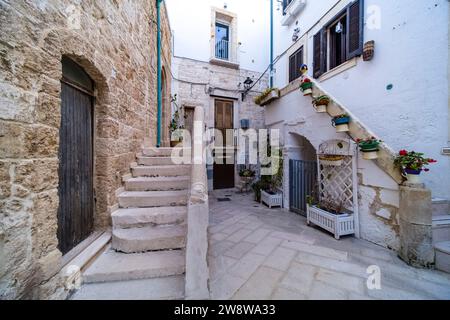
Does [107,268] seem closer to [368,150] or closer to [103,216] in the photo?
[103,216]

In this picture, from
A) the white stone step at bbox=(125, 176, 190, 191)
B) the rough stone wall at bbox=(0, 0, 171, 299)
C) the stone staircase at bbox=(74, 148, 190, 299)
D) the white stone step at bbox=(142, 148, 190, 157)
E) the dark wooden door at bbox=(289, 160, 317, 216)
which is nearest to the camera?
the rough stone wall at bbox=(0, 0, 171, 299)

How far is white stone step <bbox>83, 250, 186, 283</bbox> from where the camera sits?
1.85m

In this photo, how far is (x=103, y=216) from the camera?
249cm

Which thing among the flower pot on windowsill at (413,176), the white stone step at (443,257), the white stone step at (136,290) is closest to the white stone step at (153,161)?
the white stone step at (136,290)

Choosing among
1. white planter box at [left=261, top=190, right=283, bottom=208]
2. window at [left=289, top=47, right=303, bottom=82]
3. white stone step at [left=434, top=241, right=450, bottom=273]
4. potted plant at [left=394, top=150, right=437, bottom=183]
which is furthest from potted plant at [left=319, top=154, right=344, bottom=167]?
window at [left=289, top=47, right=303, bottom=82]

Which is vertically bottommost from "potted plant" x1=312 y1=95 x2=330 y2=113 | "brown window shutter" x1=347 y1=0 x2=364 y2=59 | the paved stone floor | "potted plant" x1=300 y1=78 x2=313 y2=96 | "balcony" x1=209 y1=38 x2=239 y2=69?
the paved stone floor

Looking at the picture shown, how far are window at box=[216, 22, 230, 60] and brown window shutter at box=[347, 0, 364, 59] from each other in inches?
195

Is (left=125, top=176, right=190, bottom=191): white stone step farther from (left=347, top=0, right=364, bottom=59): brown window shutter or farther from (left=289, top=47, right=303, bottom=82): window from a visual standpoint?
(left=289, top=47, right=303, bottom=82): window

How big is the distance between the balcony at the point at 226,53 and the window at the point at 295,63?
97.5 inches

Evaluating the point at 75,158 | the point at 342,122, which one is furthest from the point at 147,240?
the point at 342,122

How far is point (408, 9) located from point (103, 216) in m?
5.76

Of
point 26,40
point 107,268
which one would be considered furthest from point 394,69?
point 107,268

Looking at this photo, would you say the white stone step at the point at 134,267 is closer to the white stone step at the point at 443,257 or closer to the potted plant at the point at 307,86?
the white stone step at the point at 443,257

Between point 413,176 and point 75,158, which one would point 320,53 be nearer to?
point 413,176
